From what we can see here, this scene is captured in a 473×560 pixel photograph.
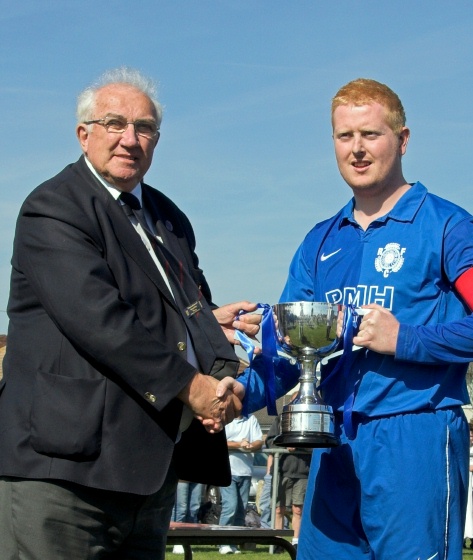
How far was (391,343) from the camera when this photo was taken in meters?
3.72

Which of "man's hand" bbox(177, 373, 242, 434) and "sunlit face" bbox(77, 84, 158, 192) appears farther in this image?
"sunlit face" bbox(77, 84, 158, 192)

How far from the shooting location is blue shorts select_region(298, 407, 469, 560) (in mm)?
3662

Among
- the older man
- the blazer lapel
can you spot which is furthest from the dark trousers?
the blazer lapel

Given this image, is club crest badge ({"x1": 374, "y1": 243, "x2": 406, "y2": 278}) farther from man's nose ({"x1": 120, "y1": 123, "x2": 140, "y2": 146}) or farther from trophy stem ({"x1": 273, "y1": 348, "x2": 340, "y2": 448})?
man's nose ({"x1": 120, "y1": 123, "x2": 140, "y2": 146})

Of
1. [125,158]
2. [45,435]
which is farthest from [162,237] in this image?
[45,435]

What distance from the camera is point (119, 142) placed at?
3814 millimetres

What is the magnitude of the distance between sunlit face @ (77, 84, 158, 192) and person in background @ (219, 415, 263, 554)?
10.4m

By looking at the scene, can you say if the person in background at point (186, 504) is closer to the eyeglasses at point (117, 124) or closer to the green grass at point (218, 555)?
the green grass at point (218, 555)

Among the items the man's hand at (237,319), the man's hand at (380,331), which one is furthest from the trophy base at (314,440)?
the man's hand at (237,319)

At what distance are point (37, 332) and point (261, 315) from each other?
1027 millimetres

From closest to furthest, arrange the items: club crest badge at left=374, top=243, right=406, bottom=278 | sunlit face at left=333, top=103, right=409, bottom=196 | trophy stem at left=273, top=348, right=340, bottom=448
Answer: trophy stem at left=273, top=348, right=340, bottom=448, club crest badge at left=374, top=243, right=406, bottom=278, sunlit face at left=333, top=103, right=409, bottom=196

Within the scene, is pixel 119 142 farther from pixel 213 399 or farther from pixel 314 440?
pixel 314 440

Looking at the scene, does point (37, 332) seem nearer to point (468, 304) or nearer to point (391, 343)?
point (391, 343)

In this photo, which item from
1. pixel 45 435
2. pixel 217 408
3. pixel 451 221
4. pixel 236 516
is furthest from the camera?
pixel 236 516
